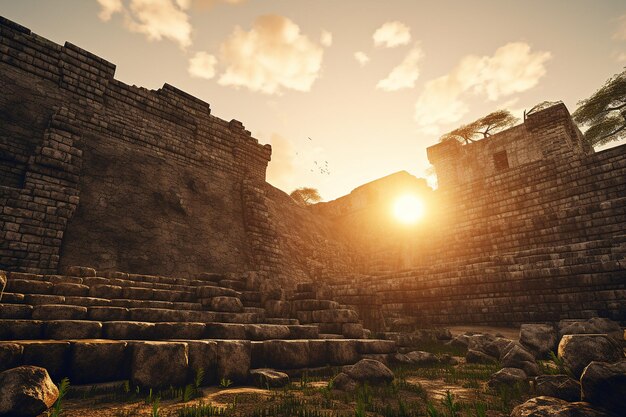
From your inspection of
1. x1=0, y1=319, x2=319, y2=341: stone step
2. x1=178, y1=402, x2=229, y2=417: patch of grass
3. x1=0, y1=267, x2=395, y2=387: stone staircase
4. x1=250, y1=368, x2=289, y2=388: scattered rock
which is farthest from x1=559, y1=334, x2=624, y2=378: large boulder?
x1=0, y1=319, x2=319, y2=341: stone step

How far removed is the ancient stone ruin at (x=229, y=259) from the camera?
398 cm

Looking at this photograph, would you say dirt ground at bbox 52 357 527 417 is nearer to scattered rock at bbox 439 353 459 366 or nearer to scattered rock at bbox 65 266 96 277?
scattered rock at bbox 439 353 459 366

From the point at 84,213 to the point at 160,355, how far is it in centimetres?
798

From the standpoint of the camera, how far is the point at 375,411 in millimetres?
3133

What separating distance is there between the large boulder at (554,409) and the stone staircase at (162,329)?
10.6 ft

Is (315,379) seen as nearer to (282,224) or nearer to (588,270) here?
(588,270)

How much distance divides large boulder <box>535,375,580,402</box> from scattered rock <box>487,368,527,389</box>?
26.0 inches

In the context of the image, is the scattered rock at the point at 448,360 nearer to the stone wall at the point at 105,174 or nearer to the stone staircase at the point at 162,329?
the stone staircase at the point at 162,329

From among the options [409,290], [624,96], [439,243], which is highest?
[624,96]

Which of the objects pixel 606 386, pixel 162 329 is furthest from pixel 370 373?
pixel 162 329

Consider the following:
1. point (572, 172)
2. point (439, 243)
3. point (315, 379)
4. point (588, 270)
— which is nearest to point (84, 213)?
point (315, 379)

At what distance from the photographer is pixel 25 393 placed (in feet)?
8.05

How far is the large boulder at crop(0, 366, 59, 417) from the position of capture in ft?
7.84

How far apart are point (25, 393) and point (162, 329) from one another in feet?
7.04
